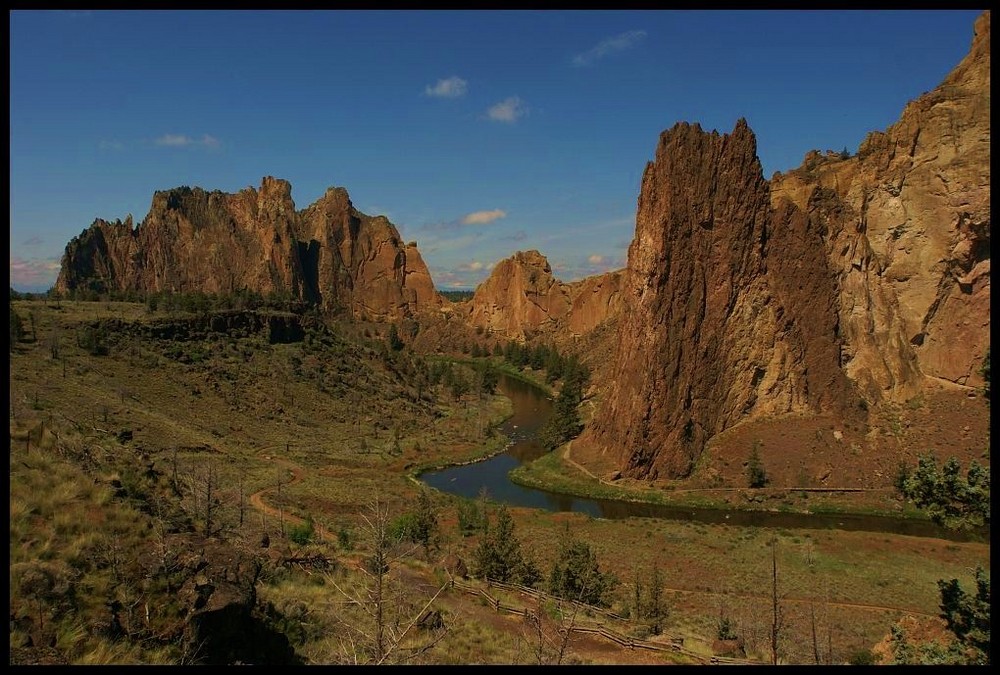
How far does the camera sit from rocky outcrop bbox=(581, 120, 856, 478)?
166 feet

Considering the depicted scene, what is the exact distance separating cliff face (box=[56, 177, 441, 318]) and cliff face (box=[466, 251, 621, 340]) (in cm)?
2424

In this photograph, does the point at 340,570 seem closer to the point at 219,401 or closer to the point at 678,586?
the point at 678,586

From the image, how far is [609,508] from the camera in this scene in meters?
44.0

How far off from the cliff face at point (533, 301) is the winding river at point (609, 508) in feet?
221

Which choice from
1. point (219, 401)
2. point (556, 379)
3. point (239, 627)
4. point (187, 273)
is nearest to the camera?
point (239, 627)

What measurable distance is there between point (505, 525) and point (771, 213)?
4153cm

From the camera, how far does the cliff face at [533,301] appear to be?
12681 centimetres

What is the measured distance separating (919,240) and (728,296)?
17.6m

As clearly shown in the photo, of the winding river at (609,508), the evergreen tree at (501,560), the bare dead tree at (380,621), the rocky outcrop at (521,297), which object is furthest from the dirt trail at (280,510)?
the rocky outcrop at (521,297)

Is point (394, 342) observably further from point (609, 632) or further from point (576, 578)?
point (609, 632)

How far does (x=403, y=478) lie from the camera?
4966 cm

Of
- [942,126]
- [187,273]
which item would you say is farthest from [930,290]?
[187,273]

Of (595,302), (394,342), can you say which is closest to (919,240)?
(595,302)

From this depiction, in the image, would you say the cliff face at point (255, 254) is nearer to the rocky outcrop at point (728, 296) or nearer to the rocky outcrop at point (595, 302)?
the rocky outcrop at point (595, 302)
